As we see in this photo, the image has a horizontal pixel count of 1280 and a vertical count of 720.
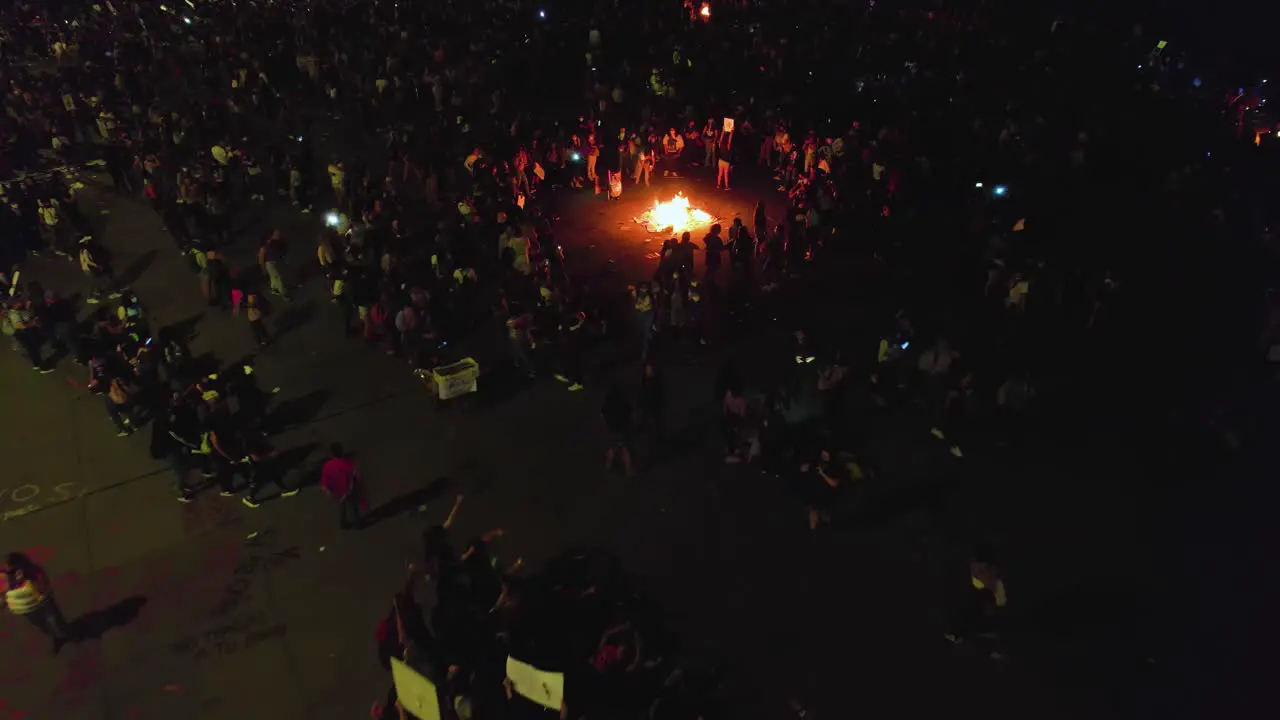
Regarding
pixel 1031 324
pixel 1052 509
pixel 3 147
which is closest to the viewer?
pixel 1052 509

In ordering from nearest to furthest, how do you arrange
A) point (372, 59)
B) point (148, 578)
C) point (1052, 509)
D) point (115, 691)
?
point (115, 691) → point (148, 578) → point (1052, 509) → point (372, 59)

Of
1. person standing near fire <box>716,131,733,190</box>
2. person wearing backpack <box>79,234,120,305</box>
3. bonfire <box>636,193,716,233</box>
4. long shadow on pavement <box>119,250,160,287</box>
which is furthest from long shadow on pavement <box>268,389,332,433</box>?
person standing near fire <box>716,131,733,190</box>

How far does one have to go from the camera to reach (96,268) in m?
17.4

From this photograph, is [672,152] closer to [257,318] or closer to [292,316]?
[292,316]

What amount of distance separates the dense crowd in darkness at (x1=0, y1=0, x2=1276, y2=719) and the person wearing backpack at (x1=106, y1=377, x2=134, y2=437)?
0.20ft

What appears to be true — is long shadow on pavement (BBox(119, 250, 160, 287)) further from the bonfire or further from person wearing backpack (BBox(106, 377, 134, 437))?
the bonfire

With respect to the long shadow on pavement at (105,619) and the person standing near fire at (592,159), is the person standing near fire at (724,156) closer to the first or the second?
the person standing near fire at (592,159)

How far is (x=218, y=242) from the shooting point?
63.8ft

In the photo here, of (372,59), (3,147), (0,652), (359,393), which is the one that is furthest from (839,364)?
(3,147)

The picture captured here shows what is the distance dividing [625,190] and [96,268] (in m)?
12.8

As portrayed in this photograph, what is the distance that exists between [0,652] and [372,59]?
24235mm

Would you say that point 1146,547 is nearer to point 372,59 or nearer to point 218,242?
point 218,242

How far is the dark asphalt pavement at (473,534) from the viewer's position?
8836 millimetres

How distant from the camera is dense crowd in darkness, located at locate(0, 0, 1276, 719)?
11219mm
